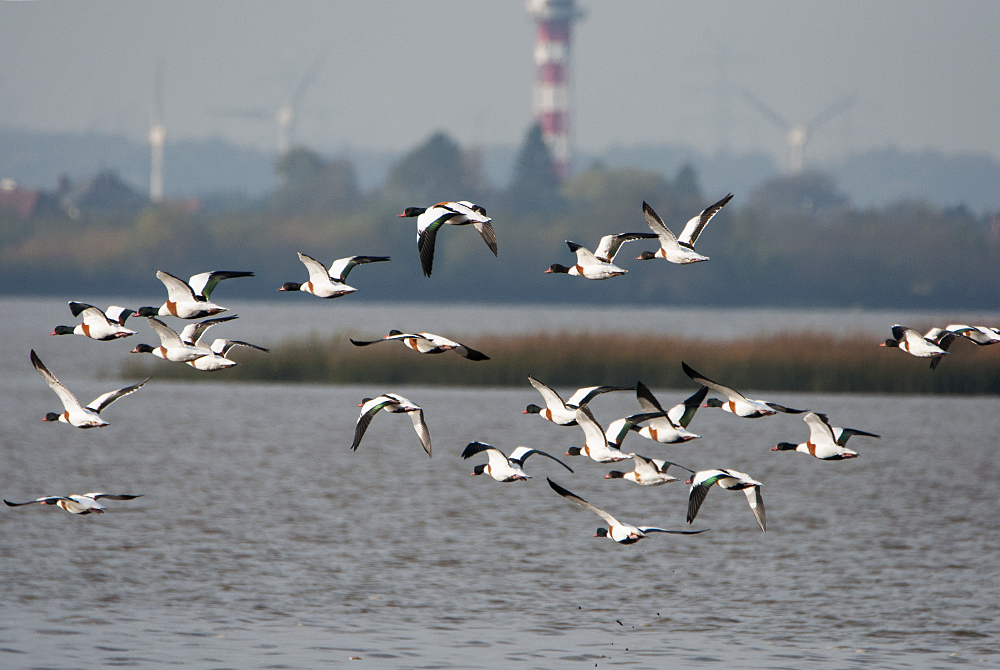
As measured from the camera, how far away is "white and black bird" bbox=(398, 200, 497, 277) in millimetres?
15195

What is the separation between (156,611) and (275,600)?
1.82 meters

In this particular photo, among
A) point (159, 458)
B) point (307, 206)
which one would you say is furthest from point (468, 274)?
point (159, 458)

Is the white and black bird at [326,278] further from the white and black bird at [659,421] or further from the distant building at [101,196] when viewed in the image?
the distant building at [101,196]

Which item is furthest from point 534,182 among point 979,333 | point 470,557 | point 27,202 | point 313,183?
point 979,333

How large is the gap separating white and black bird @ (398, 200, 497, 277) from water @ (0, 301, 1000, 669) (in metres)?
6.28

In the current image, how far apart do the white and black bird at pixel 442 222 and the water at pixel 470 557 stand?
20.6 ft

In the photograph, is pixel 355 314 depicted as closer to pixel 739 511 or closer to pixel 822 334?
pixel 822 334

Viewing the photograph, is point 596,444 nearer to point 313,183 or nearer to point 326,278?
point 326,278

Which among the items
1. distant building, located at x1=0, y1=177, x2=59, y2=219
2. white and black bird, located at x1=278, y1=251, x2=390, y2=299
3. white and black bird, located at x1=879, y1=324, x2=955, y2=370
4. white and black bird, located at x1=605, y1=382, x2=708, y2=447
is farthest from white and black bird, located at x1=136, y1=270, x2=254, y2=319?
distant building, located at x1=0, y1=177, x2=59, y2=219

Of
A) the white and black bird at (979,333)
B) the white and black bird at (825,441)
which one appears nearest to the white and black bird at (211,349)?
the white and black bird at (825,441)

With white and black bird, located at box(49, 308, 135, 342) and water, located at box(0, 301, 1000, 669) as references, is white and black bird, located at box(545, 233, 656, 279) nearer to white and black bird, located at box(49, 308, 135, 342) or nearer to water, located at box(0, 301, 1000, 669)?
white and black bird, located at box(49, 308, 135, 342)

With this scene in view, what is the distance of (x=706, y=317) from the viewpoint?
121 metres

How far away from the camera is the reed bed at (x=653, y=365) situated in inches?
1788

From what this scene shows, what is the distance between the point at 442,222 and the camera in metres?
16.0
